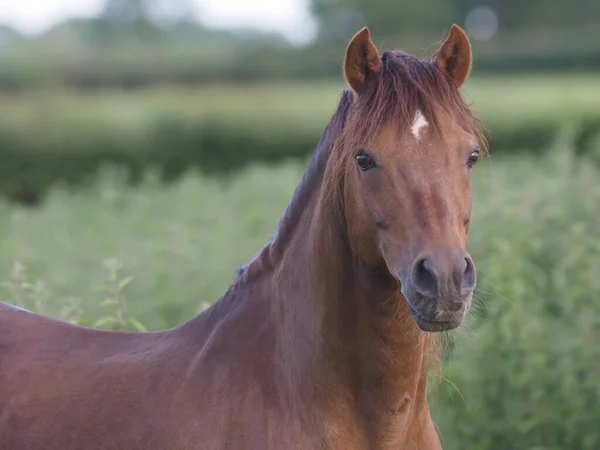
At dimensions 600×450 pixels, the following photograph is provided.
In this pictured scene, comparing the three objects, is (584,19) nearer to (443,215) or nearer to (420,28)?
(420,28)

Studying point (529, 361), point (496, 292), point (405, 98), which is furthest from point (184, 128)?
point (405, 98)

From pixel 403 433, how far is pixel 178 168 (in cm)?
1491

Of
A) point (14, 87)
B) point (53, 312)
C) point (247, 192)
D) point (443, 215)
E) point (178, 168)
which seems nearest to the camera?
point (443, 215)

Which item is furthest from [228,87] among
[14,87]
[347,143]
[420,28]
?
[420,28]

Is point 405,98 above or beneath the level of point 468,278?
above

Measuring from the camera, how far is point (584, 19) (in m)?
48.2

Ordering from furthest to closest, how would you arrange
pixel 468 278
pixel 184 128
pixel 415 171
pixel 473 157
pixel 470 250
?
pixel 184 128
pixel 470 250
pixel 473 157
pixel 415 171
pixel 468 278

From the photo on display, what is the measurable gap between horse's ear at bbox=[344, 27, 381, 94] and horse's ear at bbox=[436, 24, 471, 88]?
0.19 m

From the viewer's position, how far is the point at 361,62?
8.61 feet

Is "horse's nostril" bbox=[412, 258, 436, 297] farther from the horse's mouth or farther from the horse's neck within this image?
the horse's neck

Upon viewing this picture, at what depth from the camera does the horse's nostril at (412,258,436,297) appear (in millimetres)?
2271

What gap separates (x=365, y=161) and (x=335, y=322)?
1.53ft

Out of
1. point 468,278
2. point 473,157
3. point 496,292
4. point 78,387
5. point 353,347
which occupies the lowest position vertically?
point 496,292

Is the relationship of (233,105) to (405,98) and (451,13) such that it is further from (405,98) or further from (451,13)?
(451,13)
